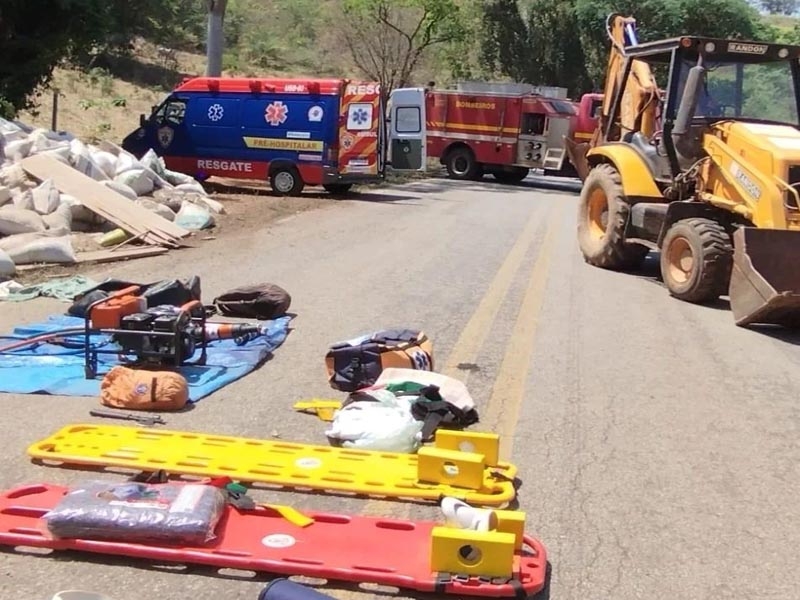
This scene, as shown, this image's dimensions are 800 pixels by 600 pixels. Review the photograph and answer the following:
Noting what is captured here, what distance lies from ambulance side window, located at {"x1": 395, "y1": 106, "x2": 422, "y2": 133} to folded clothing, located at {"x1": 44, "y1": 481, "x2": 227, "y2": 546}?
20.3m

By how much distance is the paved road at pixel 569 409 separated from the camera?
396 centimetres

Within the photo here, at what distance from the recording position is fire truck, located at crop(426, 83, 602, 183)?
2969 centimetres

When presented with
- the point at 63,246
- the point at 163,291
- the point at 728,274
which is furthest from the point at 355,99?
the point at 163,291

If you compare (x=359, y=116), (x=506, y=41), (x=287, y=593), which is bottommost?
(x=287, y=593)

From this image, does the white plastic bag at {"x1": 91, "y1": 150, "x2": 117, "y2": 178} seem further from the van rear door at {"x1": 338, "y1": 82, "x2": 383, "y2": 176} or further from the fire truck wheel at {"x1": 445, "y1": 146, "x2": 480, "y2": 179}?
the fire truck wheel at {"x1": 445, "y1": 146, "x2": 480, "y2": 179}

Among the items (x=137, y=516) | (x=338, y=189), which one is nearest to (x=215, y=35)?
(x=338, y=189)

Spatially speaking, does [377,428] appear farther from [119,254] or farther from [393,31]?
[393,31]

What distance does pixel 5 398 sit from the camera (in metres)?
5.91

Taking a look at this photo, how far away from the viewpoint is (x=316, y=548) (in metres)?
3.88

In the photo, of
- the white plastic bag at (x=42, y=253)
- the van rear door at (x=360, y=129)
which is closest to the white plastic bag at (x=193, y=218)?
the white plastic bag at (x=42, y=253)

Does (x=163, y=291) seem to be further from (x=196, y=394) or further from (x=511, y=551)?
(x=511, y=551)

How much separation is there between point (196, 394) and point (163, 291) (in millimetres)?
1694

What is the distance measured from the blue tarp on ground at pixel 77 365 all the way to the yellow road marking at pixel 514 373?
180cm

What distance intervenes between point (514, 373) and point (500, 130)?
24.6 meters
